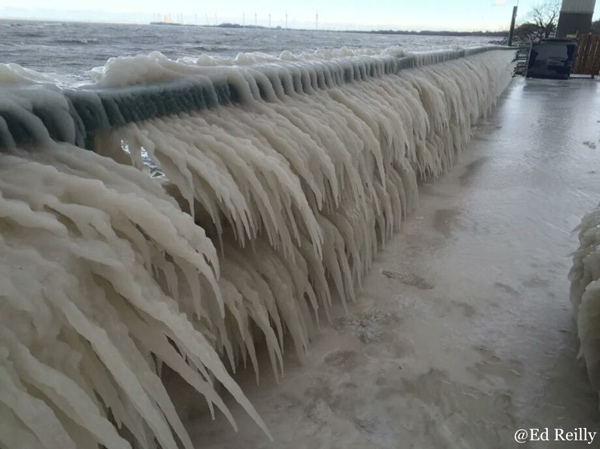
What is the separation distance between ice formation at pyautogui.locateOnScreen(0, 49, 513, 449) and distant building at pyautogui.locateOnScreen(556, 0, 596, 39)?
1647 centimetres

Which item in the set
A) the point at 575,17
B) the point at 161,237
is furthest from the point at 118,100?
the point at 575,17

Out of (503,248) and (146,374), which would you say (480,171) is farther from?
(146,374)

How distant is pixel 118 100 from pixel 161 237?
1.22ft

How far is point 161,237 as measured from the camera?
776 millimetres

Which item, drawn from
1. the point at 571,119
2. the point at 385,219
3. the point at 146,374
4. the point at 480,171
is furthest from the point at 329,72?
the point at 571,119

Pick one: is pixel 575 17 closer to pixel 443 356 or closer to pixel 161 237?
pixel 443 356

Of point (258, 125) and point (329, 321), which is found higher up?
point (258, 125)

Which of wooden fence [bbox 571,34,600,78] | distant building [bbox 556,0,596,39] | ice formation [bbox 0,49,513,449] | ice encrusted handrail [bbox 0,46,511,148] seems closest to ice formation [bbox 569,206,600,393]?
ice formation [bbox 0,49,513,449]

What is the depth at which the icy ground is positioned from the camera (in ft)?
3.46

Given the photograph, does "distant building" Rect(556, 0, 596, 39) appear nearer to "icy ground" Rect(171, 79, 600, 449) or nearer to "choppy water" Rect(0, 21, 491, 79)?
"choppy water" Rect(0, 21, 491, 79)

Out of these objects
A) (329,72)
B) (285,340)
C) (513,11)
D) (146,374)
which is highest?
(513,11)

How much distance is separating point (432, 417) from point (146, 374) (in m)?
0.71

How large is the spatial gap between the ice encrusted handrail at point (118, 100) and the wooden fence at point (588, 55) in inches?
532

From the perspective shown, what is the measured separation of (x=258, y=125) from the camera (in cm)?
129
